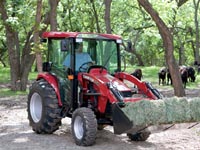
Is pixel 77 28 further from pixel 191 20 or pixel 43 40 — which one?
pixel 43 40

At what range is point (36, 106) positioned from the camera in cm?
1123

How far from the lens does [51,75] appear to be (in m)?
10.9

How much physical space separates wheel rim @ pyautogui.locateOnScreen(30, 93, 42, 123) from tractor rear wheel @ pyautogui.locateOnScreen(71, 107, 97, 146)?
6.14ft

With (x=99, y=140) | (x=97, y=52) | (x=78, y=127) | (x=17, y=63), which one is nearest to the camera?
(x=78, y=127)

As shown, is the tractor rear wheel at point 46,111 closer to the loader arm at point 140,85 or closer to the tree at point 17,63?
the loader arm at point 140,85

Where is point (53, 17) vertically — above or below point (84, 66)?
above

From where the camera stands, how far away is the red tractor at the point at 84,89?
9.12 m

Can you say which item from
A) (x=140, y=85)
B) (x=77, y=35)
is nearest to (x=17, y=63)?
(x=77, y=35)

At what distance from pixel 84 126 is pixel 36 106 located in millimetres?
2583

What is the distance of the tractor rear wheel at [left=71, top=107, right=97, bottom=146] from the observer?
897 cm

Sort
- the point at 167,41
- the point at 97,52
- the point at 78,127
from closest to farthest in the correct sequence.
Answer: the point at 78,127
the point at 97,52
the point at 167,41

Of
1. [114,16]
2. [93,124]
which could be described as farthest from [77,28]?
[93,124]

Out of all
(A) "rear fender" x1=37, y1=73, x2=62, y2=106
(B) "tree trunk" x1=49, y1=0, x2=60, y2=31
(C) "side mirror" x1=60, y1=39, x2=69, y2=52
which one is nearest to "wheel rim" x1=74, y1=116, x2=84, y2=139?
(A) "rear fender" x1=37, y1=73, x2=62, y2=106

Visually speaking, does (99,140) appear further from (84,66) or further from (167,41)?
(167,41)
